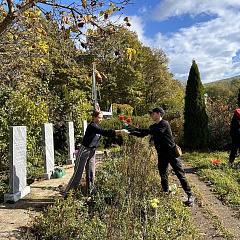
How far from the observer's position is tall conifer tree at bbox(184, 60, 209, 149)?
9430 mm

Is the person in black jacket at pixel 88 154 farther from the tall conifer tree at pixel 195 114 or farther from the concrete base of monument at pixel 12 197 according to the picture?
the tall conifer tree at pixel 195 114

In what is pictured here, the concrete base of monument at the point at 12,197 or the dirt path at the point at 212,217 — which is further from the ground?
the concrete base of monument at the point at 12,197

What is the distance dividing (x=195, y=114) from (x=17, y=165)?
7753 mm

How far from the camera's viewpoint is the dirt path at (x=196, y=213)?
3.04 m

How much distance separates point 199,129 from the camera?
9414mm

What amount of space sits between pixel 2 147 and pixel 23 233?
3.86 m

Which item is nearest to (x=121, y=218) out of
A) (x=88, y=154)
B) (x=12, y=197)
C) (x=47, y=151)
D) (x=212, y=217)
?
(x=88, y=154)

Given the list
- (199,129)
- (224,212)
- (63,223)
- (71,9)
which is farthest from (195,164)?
(71,9)

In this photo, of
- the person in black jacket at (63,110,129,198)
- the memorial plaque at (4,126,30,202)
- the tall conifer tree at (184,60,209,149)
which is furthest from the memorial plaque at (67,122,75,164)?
the tall conifer tree at (184,60,209,149)

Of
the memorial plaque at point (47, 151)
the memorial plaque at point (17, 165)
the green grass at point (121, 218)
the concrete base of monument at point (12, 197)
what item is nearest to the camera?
the green grass at point (121, 218)

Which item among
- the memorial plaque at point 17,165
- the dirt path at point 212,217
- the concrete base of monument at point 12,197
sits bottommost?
the dirt path at point 212,217

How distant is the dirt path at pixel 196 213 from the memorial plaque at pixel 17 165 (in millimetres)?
143

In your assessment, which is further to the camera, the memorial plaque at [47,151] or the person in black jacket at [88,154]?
the memorial plaque at [47,151]

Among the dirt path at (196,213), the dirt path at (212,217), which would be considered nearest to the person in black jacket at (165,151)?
the dirt path at (212,217)
